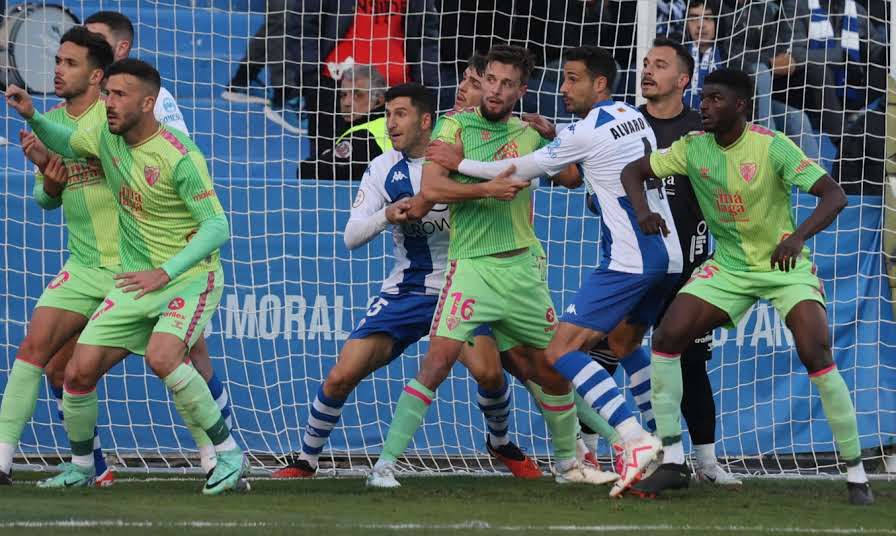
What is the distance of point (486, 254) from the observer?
7582 millimetres

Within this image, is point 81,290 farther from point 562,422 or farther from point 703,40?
point 703,40

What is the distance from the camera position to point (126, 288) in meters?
7.02

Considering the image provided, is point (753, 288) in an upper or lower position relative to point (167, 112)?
lower

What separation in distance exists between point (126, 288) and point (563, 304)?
140 inches

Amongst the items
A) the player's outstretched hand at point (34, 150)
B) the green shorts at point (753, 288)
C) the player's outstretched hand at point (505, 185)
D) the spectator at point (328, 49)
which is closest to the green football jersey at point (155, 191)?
the player's outstretched hand at point (34, 150)

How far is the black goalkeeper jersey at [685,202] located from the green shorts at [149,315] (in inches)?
102

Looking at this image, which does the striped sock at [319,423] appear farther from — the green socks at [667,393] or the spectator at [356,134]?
the spectator at [356,134]

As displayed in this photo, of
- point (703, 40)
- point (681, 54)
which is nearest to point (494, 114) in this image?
point (681, 54)

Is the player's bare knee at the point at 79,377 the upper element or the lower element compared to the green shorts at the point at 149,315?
lower

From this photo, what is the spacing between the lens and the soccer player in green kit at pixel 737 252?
6875mm

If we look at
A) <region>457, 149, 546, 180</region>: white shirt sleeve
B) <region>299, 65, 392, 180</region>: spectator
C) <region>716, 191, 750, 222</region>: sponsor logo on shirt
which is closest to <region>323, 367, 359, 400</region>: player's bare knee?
<region>457, 149, 546, 180</region>: white shirt sleeve

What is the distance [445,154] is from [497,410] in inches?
67.8


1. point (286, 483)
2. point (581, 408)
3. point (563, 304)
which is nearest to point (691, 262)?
point (581, 408)

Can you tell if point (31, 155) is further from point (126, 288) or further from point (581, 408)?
point (581, 408)
